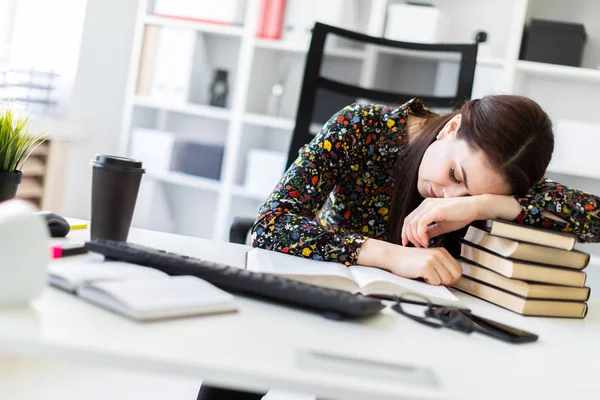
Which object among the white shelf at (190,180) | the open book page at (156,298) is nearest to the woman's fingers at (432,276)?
the open book page at (156,298)

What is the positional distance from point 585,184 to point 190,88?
1816 mm

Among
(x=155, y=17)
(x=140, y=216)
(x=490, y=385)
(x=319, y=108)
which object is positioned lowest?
(x=140, y=216)

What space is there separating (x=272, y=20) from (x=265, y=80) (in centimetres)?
Answer: 31

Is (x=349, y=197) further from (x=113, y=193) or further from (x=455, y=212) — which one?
(x=113, y=193)

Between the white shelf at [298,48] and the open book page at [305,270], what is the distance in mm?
1862

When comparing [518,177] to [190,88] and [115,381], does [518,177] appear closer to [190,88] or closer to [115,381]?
[115,381]

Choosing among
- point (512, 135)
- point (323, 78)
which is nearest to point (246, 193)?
point (323, 78)

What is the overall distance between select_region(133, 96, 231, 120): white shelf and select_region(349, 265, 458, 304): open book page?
2.13 metres

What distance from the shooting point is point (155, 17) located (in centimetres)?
303

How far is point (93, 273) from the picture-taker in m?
0.68

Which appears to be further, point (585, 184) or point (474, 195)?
point (585, 184)

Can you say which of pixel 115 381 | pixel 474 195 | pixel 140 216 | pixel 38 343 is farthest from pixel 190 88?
pixel 38 343

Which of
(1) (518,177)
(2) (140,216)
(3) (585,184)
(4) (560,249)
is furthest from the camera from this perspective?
(2) (140,216)

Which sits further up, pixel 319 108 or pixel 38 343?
pixel 319 108
